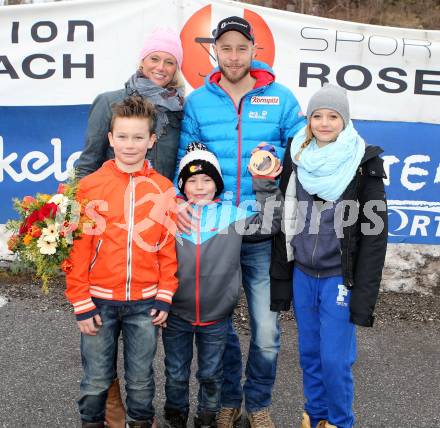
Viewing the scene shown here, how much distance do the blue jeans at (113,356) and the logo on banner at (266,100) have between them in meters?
1.16

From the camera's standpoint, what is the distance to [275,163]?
2793mm

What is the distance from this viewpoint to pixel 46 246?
2.45 m

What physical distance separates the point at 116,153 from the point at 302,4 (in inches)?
278

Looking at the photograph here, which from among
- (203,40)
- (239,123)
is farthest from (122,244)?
(203,40)

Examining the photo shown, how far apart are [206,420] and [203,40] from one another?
3080 millimetres

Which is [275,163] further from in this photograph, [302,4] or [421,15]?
[421,15]

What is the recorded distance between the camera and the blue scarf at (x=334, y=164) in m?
2.62

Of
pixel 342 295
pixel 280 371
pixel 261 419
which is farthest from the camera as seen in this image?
pixel 280 371

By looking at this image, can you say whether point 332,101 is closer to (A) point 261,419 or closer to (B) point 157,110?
(B) point 157,110

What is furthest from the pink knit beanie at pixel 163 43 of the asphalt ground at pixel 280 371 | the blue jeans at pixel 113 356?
the asphalt ground at pixel 280 371

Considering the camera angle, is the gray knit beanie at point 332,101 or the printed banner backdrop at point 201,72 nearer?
the gray knit beanie at point 332,101

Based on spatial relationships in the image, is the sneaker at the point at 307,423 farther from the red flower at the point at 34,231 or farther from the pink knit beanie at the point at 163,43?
the pink knit beanie at the point at 163,43

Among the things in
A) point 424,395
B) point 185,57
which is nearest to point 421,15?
point 185,57

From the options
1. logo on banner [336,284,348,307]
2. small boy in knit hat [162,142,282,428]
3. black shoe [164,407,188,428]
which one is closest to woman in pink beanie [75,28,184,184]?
small boy in knit hat [162,142,282,428]
